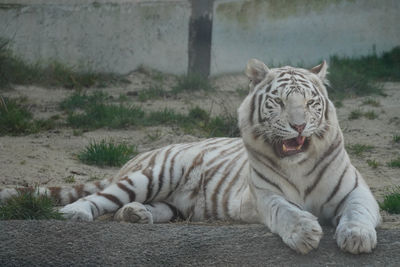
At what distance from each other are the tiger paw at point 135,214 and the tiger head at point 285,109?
33.0 inches

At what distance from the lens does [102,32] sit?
8398 millimetres

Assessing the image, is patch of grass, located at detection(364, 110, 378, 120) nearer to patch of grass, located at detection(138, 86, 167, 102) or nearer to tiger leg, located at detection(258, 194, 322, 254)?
patch of grass, located at detection(138, 86, 167, 102)

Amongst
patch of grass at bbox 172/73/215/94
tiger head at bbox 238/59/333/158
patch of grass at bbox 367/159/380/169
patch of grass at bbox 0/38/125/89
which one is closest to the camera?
tiger head at bbox 238/59/333/158

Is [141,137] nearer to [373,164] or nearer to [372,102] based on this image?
[373,164]

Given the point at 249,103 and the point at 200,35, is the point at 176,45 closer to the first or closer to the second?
the point at 200,35

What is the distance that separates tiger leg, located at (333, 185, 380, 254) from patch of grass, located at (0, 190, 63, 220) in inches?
66.8

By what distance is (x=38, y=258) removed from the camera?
3262 mm

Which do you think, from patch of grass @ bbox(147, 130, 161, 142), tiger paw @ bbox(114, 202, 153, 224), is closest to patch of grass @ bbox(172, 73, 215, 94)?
patch of grass @ bbox(147, 130, 161, 142)

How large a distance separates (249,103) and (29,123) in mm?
3361

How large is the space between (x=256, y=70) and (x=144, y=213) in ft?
3.76

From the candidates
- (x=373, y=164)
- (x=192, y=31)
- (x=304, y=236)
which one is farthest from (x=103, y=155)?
(x=192, y=31)

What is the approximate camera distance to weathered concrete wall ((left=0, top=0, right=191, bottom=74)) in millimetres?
8062

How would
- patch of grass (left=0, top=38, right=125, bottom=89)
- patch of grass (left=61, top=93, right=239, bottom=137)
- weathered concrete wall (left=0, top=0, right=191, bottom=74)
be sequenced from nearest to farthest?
patch of grass (left=61, top=93, right=239, bottom=137) < patch of grass (left=0, top=38, right=125, bottom=89) < weathered concrete wall (left=0, top=0, right=191, bottom=74)

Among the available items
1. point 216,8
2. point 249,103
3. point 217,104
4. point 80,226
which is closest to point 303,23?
point 216,8
